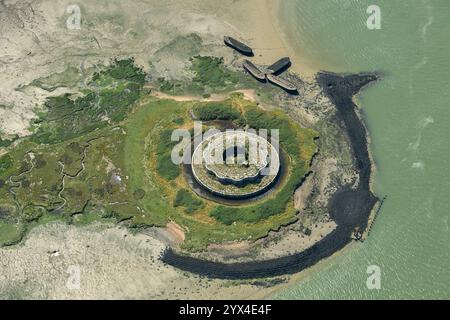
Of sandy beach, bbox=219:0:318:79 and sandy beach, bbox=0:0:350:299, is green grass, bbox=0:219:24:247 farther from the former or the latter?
sandy beach, bbox=219:0:318:79

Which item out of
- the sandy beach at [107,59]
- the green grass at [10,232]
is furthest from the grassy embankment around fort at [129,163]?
the sandy beach at [107,59]

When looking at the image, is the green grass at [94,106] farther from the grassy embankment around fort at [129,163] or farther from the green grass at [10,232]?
the green grass at [10,232]

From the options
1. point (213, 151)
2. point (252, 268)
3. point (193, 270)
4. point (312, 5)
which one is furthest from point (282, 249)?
point (312, 5)

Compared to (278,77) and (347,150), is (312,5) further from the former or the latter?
(347,150)

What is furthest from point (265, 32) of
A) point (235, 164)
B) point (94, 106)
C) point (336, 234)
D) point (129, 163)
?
point (336, 234)

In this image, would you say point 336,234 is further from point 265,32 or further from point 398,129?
point 265,32

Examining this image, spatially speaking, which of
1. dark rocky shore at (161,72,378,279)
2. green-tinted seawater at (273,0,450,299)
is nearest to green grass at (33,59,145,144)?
dark rocky shore at (161,72,378,279)

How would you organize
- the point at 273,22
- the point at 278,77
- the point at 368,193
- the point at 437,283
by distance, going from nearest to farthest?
the point at 437,283, the point at 368,193, the point at 278,77, the point at 273,22
